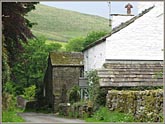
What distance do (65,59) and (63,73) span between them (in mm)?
1276

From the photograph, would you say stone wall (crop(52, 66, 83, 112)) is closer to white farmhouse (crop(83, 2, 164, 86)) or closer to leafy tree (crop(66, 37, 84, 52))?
white farmhouse (crop(83, 2, 164, 86))

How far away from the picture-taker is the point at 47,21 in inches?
4154

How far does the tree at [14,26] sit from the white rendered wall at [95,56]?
12.9 meters

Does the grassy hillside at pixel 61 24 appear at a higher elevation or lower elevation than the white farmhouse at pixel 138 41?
higher

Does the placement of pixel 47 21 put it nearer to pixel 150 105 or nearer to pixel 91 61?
pixel 91 61

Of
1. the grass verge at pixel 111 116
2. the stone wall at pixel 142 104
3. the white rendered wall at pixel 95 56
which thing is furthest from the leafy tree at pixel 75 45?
the stone wall at pixel 142 104

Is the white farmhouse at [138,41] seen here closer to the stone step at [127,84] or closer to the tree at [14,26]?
the stone step at [127,84]

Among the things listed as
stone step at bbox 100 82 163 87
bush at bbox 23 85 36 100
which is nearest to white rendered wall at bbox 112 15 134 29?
stone step at bbox 100 82 163 87

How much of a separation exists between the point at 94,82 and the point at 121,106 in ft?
23.4

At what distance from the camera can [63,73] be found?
4169 cm

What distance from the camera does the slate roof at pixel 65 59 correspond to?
41344mm

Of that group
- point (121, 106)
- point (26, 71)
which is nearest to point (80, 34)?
point (26, 71)

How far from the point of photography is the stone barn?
41.1 metres

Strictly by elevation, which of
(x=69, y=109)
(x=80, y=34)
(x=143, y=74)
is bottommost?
(x=69, y=109)
